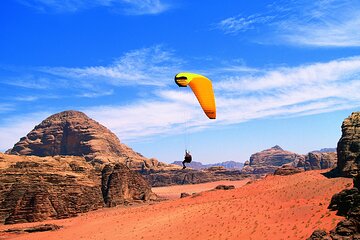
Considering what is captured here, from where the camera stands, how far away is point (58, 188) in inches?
1780

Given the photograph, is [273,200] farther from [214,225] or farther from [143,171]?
[143,171]

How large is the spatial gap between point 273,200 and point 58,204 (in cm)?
2713

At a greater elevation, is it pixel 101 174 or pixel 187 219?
pixel 101 174

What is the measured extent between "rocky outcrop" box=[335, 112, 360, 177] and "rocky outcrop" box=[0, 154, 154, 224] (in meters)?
32.1

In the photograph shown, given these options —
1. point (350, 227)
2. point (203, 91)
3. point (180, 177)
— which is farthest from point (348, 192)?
point (180, 177)

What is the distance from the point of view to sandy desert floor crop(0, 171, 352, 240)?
23109mm

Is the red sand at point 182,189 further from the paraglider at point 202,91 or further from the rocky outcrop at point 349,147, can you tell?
the paraglider at point 202,91

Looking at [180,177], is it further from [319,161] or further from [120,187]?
[120,187]

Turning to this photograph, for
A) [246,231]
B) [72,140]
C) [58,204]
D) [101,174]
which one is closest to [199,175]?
[72,140]

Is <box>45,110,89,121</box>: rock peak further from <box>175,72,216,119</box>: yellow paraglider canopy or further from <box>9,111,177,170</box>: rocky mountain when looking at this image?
<box>175,72,216,119</box>: yellow paraglider canopy

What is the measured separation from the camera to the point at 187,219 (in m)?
31.6

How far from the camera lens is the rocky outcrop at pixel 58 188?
134 ft

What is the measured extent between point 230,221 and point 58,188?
26803 millimetres

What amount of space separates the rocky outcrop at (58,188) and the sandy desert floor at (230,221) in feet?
7.97
